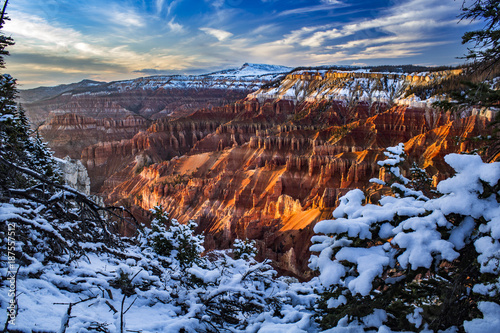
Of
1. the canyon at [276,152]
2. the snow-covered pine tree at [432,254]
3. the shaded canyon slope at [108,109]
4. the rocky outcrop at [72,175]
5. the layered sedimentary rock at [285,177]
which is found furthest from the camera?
the shaded canyon slope at [108,109]

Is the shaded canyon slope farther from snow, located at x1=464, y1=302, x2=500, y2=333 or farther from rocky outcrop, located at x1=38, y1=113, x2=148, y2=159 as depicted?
snow, located at x1=464, y1=302, x2=500, y2=333

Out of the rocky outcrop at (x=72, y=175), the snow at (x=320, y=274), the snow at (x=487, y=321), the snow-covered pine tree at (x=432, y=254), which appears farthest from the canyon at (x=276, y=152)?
the rocky outcrop at (x=72, y=175)

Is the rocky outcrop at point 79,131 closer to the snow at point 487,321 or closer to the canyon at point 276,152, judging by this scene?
the canyon at point 276,152

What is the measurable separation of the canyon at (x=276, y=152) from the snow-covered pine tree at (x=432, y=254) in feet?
3.57

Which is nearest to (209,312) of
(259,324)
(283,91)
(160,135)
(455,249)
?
(259,324)

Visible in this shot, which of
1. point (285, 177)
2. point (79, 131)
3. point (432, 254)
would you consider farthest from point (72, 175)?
point (79, 131)

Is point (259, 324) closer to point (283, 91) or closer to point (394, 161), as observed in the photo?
point (394, 161)

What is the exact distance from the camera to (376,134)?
175ft

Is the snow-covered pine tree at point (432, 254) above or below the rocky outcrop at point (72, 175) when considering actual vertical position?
above

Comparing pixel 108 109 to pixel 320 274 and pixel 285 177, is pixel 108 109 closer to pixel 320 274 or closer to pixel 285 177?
pixel 285 177

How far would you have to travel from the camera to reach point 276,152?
5506cm

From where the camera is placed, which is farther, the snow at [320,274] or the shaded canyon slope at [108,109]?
the shaded canyon slope at [108,109]

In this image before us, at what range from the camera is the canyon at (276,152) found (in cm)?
3181

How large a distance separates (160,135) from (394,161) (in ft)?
335
